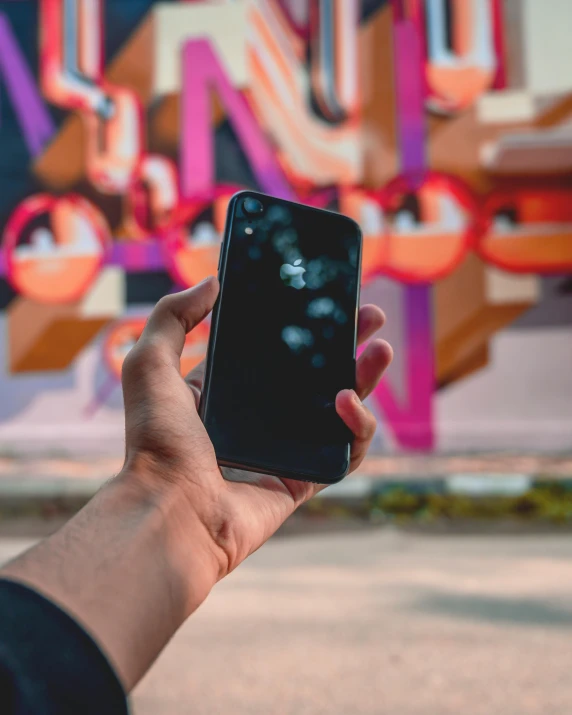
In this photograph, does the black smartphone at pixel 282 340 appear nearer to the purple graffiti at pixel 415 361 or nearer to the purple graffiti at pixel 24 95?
the purple graffiti at pixel 415 361

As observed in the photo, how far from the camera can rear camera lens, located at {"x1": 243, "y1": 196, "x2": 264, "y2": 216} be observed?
1276 mm

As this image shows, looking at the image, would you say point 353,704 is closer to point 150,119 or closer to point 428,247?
point 428,247

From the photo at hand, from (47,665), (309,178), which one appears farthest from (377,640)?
(309,178)

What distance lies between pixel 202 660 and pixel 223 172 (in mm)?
4273

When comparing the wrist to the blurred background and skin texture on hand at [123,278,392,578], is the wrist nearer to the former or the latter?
skin texture on hand at [123,278,392,578]

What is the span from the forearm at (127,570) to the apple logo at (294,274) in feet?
1.57

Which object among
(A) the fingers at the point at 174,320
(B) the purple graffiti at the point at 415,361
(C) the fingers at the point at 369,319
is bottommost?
(B) the purple graffiti at the point at 415,361

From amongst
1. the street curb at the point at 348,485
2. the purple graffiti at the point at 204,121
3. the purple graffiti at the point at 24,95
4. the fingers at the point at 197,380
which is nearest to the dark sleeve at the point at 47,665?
the fingers at the point at 197,380

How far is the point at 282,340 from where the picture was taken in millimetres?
1273

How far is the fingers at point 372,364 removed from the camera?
1250 mm

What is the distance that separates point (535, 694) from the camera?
205cm

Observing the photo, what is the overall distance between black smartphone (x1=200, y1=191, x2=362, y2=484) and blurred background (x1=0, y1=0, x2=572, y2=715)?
10.8ft

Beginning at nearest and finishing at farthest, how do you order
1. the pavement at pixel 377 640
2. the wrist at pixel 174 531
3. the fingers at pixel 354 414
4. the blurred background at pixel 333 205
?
the wrist at pixel 174 531 → the fingers at pixel 354 414 → the pavement at pixel 377 640 → the blurred background at pixel 333 205

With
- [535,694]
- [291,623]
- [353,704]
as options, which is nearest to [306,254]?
[353,704]
